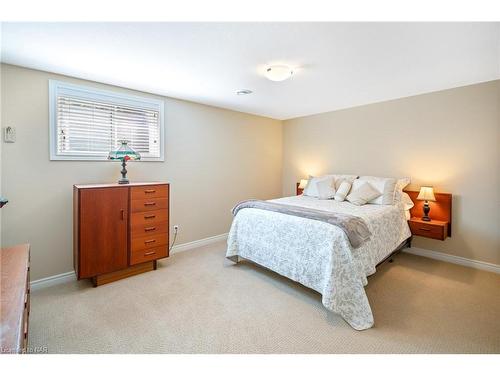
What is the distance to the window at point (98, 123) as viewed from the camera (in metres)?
2.57

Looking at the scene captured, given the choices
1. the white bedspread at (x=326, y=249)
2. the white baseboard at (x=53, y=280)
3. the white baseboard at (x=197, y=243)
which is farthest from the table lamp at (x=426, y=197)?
the white baseboard at (x=53, y=280)

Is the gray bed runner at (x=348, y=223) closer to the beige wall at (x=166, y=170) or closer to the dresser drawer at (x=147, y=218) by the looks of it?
the dresser drawer at (x=147, y=218)

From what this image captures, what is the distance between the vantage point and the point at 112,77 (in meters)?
2.64

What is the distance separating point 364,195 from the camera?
3234mm

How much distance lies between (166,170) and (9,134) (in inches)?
62.8

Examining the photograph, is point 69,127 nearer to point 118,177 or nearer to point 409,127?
point 118,177

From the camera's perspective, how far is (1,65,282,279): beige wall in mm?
2359

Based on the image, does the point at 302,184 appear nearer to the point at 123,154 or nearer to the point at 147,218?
the point at 147,218

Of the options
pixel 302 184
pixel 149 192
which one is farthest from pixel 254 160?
pixel 149 192
